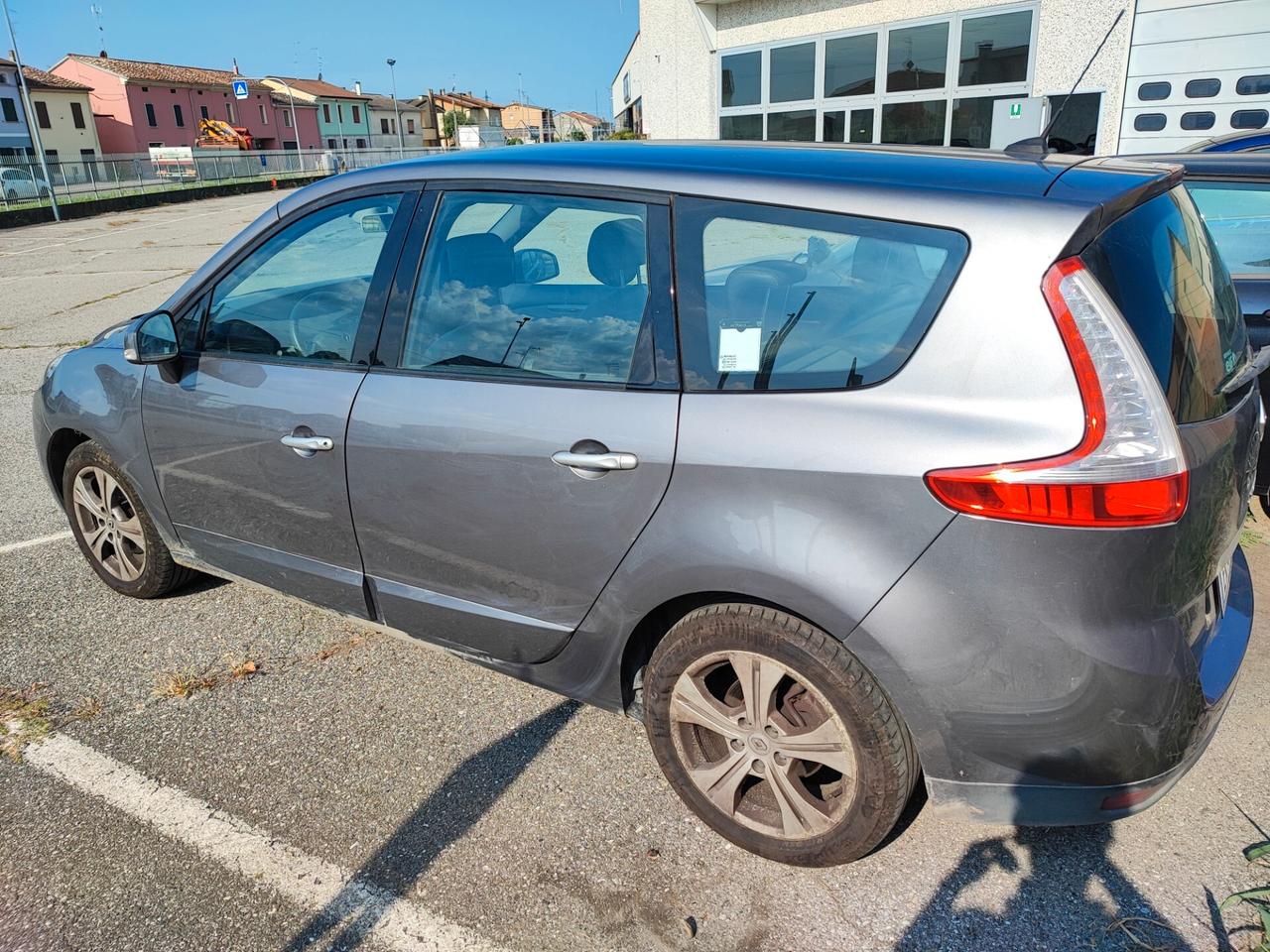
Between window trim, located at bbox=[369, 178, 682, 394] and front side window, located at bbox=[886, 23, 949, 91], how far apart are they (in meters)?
12.8

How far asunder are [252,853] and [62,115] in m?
77.5

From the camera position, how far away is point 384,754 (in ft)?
9.12

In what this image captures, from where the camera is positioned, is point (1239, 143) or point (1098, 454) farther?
point (1239, 143)

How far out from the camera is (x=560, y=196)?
245cm

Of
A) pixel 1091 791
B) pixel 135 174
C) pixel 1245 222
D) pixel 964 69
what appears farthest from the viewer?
pixel 135 174

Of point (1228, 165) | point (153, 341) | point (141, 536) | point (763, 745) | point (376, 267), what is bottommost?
point (763, 745)

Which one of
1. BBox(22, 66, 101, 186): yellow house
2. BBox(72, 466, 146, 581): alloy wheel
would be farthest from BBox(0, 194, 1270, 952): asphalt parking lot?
BBox(22, 66, 101, 186): yellow house

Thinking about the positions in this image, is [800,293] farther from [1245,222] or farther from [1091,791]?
[1245,222]

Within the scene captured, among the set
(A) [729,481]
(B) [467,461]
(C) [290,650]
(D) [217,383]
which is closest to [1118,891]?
(A) [729,481]

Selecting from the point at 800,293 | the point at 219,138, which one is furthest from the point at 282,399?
the point at 219,138

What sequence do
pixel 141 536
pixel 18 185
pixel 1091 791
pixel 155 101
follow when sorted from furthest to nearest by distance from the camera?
pixel 155 101, pixel 18 185, pixel 141 536, pixel 1091 791

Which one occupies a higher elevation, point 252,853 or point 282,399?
point 282,399

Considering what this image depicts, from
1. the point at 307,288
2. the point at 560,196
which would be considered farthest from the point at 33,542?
the point at 560,196

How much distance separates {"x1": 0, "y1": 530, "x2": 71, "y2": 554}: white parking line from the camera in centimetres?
430
